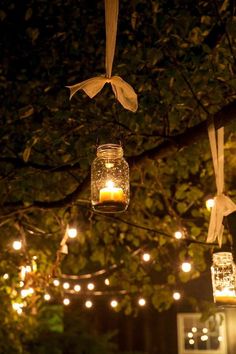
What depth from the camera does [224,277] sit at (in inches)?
129

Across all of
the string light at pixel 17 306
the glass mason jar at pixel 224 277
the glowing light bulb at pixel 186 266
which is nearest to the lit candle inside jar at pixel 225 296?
the glass mason jar at pixel 224 277

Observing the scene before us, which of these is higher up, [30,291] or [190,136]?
[190,136]

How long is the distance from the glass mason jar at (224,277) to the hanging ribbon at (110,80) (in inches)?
51.9

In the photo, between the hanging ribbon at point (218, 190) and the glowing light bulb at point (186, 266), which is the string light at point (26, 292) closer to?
the glowing light bulb at point (186, 266)

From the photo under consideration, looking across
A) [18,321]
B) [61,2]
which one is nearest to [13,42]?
[61,2]

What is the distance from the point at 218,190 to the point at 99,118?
4.66ft

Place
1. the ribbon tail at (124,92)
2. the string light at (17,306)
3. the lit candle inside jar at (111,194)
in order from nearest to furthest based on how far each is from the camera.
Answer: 1. the ribbon tail at (124,92)
2. the lit candle inside jar at (111,194)
3. the string light at (17,306)

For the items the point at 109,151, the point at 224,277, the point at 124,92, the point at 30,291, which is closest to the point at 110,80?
the point at 124,92

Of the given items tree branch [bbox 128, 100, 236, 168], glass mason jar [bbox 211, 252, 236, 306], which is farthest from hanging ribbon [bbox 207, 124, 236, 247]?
glass mason jar [bbox 211, 252, 236, 306]

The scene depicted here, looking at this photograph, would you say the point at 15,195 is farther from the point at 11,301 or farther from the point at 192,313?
the point at 192,313

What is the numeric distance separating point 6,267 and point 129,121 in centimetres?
242

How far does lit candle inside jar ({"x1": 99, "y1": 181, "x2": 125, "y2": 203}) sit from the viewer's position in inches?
104

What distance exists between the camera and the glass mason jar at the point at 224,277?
319cm

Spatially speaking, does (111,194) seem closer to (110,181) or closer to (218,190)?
(110,181)
